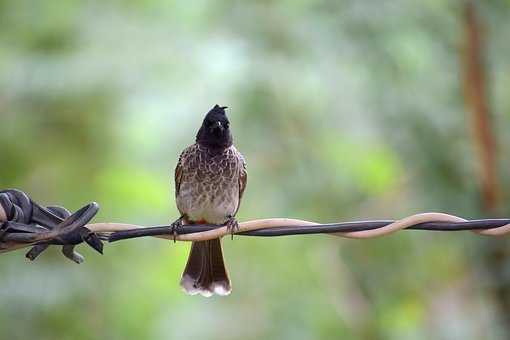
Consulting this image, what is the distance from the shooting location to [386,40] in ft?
20.0

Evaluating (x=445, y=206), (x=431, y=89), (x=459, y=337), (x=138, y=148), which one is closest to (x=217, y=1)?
(x=138, y=148)

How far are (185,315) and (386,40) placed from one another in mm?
2518

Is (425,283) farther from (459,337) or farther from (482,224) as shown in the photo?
(482,224)

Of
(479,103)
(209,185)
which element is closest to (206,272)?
(209,185)

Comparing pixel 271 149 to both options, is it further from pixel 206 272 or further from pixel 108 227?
pixel 108 227

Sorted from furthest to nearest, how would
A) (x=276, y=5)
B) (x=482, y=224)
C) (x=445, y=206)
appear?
(x=276, y=5)
(x=445, y=206)
(x=482, y=224)

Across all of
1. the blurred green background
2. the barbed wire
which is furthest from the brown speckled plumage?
the barbed wire

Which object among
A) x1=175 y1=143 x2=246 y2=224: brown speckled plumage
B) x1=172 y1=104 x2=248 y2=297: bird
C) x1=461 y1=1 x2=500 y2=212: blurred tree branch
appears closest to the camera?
x1=172 y1=104 x2=248 y2=297: bird

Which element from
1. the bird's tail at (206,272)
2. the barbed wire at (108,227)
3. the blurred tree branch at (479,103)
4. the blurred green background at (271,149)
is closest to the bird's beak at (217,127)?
the bird's tail at (206,272)

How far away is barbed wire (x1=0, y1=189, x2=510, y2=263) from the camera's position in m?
2.72

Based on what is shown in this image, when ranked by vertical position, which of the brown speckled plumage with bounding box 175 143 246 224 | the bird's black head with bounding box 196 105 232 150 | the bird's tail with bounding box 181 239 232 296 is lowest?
the bird's tail with bounding box 181 239 232 296

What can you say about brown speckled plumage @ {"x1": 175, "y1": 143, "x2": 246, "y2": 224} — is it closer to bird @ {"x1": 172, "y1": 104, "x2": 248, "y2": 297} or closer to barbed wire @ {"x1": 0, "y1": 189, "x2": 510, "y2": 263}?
bird @ {"x1": 172, "y1": 104, "x2": 248, "y2": 297}

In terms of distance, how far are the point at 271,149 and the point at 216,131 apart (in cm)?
173

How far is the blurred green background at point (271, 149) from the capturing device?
5949 millimetres
